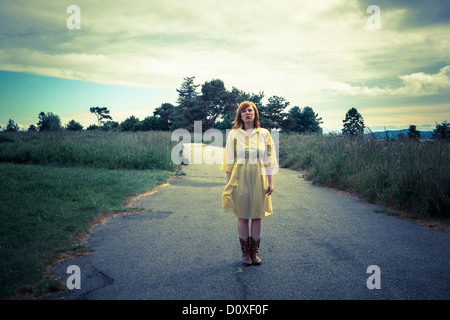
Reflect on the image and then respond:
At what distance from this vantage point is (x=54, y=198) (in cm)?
718

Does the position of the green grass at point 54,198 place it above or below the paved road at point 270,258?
above

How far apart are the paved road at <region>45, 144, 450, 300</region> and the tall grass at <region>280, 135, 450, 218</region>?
0.97 metres

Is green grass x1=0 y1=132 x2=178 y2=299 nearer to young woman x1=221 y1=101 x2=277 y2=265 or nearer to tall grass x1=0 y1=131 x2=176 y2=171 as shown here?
tall grass x1=0 y1=131 x2=176 y2=171

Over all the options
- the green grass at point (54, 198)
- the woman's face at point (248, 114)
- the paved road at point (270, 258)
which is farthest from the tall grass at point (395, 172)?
the green grass at point (54, 198)

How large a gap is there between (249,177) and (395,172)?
18.2 feet

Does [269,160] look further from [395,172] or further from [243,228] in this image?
[395,172]

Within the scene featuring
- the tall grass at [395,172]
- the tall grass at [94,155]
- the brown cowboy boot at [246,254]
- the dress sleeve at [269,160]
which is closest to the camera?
the brown cowboy boot at [246,254]

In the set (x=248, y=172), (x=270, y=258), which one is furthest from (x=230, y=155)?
(x=270, y=258)

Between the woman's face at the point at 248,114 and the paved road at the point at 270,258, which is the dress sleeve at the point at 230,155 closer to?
the woman's face at the point at 248,114

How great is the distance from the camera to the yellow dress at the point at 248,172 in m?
3.90

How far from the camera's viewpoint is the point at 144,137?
18266mm

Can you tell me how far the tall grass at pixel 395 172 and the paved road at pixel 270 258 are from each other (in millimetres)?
975
